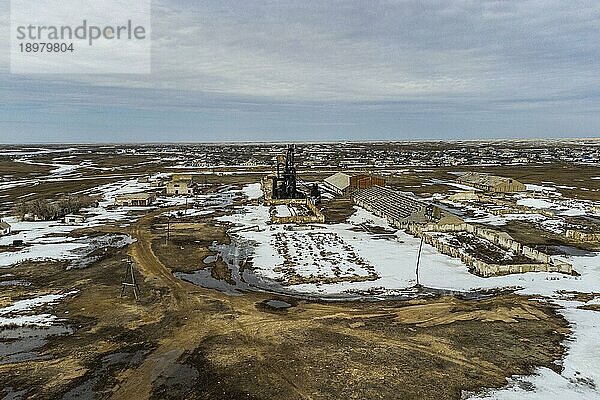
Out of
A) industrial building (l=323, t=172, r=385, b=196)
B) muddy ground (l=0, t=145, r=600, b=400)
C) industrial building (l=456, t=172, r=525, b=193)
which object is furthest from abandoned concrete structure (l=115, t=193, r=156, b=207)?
industrial building (l=456, t=172, r=525, b=193)

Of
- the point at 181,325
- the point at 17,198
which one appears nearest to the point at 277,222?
the point at 181,325

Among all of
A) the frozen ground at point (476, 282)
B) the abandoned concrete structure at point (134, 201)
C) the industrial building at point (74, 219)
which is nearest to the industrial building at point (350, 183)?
the frozen ground at point (476, 282)

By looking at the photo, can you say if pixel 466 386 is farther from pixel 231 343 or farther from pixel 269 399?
pixel 231 343

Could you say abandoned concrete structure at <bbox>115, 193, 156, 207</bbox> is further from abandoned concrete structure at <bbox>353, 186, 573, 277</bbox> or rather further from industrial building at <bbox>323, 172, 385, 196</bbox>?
industrial building at <bbox>323, 172, 385, 196</bbox>

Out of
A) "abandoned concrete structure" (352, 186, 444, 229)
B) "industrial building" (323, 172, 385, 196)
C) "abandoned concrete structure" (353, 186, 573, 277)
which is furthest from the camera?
"industrial building" (323, 172, 385, 196)

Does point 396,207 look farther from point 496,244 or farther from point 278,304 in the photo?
point 278,304

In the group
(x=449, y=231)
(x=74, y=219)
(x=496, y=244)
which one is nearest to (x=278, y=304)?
(x=496, y=244)

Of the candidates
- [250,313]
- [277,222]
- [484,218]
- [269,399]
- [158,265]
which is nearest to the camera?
[269,399]

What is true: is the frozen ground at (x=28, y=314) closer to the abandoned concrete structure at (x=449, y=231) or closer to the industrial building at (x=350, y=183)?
the abandoned concrete structure at (x=449, y=231)
